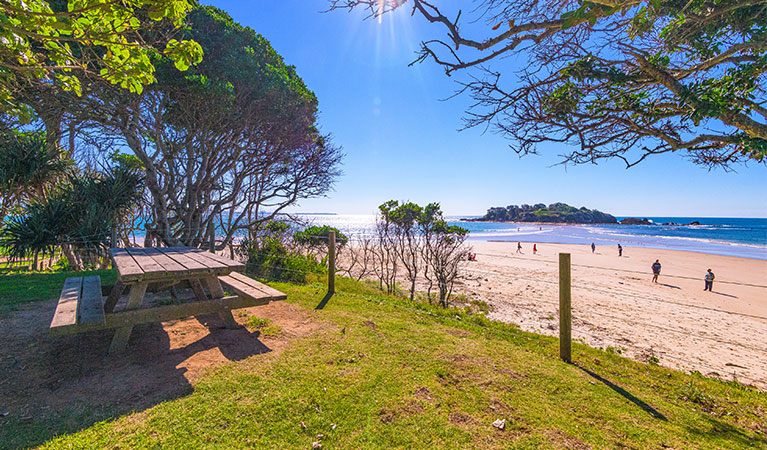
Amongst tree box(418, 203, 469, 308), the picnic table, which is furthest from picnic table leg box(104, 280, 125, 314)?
tree box(418, 203, 469, 308)

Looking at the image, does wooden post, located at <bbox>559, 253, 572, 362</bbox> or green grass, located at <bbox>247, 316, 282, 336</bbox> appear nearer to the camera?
wooden post, located at <bbox>559, 253, 572, 362</bbox>

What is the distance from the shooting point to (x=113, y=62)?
9.00 ft

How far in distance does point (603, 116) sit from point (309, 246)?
29.3 ft

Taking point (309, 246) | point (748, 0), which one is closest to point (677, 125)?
point (748, 0)

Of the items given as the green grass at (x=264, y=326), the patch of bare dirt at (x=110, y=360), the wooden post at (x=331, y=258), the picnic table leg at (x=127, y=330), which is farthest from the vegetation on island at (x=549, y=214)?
the picnic table leg at (x=127, y=330)

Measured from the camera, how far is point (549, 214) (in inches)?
3514

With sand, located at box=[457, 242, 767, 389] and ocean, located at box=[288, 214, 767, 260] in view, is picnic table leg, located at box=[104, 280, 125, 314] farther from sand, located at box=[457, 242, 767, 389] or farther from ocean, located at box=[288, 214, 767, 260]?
ocean, located at box=[288, 214, 767, 260]

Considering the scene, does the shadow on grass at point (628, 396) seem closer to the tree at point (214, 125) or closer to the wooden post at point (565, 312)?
the wooden post at point (565, 312)

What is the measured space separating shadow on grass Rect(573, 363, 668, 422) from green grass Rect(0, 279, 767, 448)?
14 mm

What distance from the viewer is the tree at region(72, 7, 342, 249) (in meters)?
7.60

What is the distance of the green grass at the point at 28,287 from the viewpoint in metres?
4.31

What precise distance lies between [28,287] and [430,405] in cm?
723

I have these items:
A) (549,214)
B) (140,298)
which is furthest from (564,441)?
(549,214)

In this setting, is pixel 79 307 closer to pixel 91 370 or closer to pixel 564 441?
pixel 91 370
